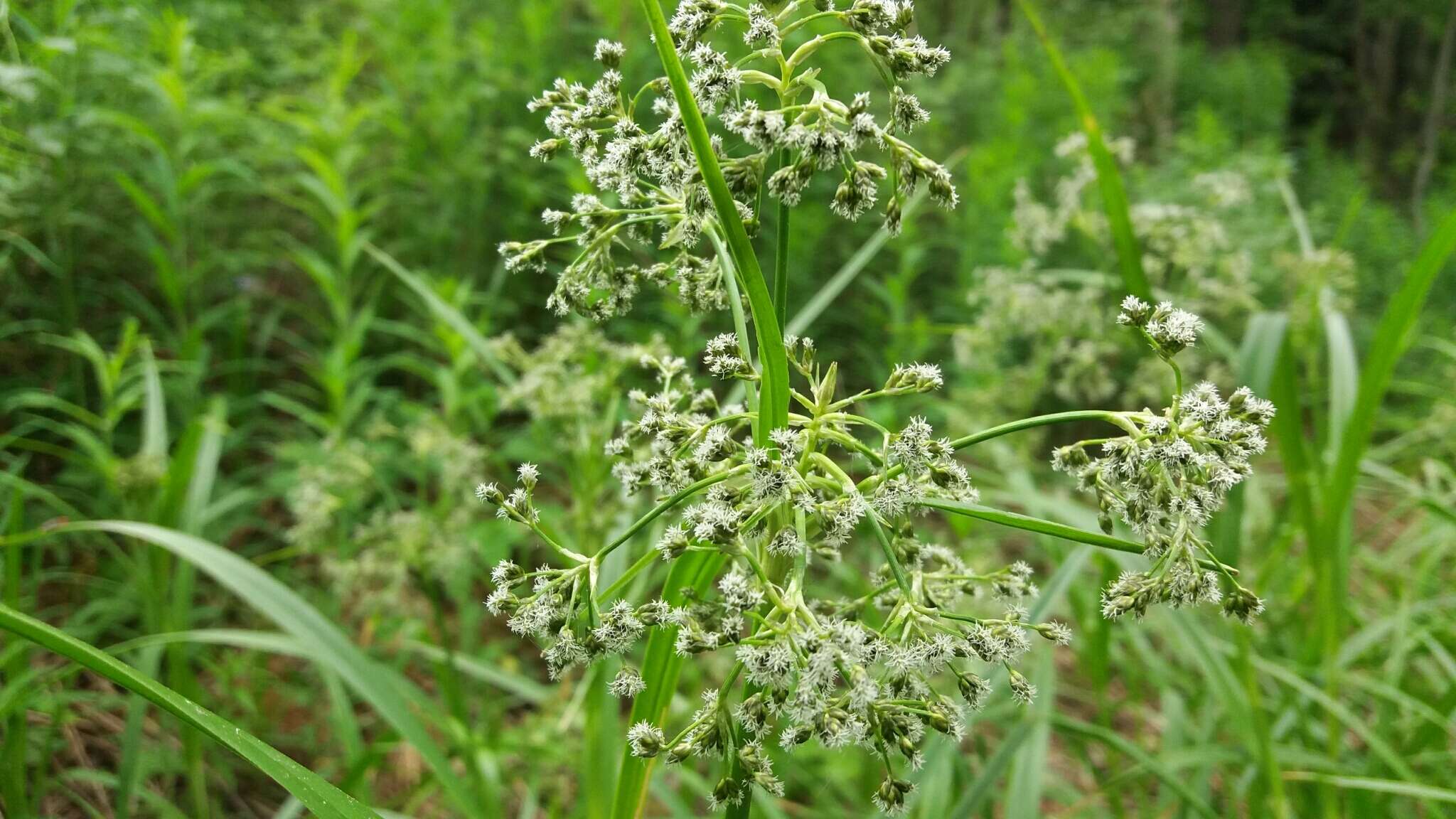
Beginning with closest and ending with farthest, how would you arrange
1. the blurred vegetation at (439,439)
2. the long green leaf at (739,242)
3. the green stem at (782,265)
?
the long green leaf at (739,242) → the green stem at (782,265) → the blurred vegetation at (439,439)

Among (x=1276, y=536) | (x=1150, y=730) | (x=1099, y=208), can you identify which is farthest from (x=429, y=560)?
(x=1099, y=208)

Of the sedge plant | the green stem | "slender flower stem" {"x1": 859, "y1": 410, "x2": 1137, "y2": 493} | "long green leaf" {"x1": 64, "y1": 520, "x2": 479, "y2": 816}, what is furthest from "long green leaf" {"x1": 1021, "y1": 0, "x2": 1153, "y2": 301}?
"long green leaf" {"x1": 64, "y1": 520, "x2": 479, "y2": 816}

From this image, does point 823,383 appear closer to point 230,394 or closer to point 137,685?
point 137,685

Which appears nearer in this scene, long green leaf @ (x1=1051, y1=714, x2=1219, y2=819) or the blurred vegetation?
long green leaf @ (x1=1051, y1=714, x2=1219, y2=819)

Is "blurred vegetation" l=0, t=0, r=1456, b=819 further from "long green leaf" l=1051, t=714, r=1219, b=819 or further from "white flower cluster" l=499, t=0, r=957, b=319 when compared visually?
"white flower cluster" l=499, t=0, r=957, b=319

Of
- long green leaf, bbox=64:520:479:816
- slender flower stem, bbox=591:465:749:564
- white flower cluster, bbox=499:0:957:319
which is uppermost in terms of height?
white flower cluster, bbox=499:0:957:319

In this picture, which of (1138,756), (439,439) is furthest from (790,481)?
(439,439)

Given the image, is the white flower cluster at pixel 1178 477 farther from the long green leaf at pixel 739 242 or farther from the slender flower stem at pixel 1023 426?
the long green leaf at pixel 739 242

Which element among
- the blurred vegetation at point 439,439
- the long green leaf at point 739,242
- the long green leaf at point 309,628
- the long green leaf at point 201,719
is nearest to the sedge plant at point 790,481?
the long green leaf at point 739,242

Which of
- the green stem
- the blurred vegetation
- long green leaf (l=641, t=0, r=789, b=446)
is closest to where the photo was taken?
long green leaf (l=641, t=0, r=789, b=446)
